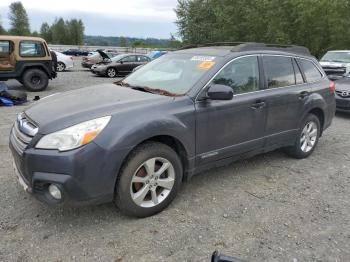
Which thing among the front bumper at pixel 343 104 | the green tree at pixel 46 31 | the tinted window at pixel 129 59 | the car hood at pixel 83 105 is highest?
the green tree at pixel 46 31

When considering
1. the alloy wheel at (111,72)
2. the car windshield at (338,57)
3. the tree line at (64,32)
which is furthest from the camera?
the tree line at (64,32)

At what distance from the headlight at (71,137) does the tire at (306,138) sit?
3250mm

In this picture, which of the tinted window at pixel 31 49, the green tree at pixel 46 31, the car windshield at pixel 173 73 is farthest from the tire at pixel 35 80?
the green tree at pixel 46 31

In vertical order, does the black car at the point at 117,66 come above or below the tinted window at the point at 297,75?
below

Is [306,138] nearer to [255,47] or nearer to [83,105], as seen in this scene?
[255,47]

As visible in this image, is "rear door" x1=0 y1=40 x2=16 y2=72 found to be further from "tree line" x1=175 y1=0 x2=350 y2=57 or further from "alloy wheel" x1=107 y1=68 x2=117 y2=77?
"tree line" x1=175 y1=0 x2=350 y2=57

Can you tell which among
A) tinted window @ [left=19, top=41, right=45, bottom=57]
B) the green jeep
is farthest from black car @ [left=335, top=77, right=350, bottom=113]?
tinted window @ [left=19, top=41, right=45, bottom=57]

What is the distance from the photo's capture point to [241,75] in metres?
4.32

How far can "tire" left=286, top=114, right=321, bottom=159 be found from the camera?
528 cm

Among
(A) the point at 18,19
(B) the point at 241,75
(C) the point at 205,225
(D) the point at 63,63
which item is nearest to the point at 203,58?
(B) the point at 241,75

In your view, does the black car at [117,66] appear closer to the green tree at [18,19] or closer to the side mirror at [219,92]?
the side mirror at [219,92]

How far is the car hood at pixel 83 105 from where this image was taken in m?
3.19

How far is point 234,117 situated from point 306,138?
74.2 inches

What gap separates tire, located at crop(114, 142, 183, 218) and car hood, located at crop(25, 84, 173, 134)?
1.48 feet
